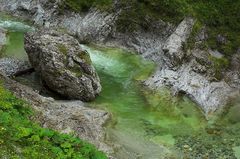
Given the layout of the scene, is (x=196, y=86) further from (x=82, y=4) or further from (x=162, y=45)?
(x=82, y=4)

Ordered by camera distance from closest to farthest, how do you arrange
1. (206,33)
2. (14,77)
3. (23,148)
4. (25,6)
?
(23,148) < (14,77) < (206,33) < (25,6)

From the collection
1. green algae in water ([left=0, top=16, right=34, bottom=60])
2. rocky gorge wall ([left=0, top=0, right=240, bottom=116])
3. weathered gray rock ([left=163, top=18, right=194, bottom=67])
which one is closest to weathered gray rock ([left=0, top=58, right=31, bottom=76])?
→ green algae in water ([left=0, top=16, right=34, bottom=60])

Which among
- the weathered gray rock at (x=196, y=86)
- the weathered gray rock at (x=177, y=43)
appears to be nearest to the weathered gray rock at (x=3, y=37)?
the weathered gray rock at (x=196, y=86)

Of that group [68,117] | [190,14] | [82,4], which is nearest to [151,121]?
[68,117]

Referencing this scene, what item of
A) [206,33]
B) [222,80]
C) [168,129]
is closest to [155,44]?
[206,33]

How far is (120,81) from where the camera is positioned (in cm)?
3412

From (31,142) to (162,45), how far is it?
2098 cm

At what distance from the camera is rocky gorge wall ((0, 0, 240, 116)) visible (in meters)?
33.0

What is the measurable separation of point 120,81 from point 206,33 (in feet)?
29.1

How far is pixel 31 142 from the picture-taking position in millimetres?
18844

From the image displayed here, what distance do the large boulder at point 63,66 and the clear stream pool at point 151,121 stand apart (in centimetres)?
125

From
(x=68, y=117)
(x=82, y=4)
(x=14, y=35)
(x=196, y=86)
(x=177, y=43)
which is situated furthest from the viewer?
(x=82, y=4)

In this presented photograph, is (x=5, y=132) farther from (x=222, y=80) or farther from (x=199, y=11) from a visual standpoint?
(x=199, y=11)

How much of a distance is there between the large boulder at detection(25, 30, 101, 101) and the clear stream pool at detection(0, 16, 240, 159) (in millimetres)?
1250
